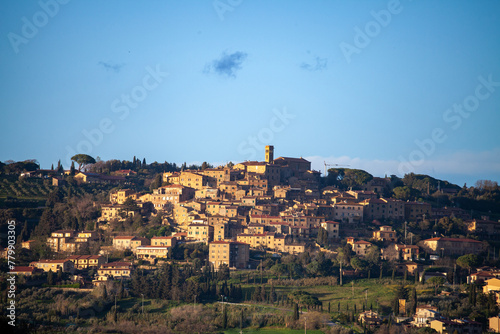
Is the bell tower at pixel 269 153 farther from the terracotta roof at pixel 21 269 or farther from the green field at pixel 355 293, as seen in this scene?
the terracotta roof at pixel 21 269

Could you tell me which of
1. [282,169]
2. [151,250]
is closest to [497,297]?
[151,250]

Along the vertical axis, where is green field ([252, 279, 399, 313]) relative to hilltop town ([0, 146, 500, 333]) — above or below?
below

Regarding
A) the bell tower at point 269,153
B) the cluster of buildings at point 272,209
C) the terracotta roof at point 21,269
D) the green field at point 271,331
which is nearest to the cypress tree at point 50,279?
the terracotta roof at point 21,269

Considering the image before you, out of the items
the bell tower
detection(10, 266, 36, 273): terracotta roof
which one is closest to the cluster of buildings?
the bell tower

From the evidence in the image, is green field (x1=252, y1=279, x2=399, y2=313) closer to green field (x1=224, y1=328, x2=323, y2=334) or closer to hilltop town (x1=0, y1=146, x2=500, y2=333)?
hilltop town (x1=0, y1=146, x2=500, y2=333)

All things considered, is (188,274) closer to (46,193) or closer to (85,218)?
(85,218)

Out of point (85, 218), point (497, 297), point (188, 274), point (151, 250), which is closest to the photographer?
point (497, 297)

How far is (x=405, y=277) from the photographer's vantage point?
172 feet

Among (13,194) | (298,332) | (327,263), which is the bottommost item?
(298,332)

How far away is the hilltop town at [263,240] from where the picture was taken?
47594 mm

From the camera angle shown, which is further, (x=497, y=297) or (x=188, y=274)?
(x=188, y=274)

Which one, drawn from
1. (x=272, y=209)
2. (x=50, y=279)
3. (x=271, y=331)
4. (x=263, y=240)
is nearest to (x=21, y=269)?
(x=50, y=279)

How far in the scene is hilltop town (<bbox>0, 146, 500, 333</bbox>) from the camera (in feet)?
156

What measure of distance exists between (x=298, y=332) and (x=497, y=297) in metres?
13.5
